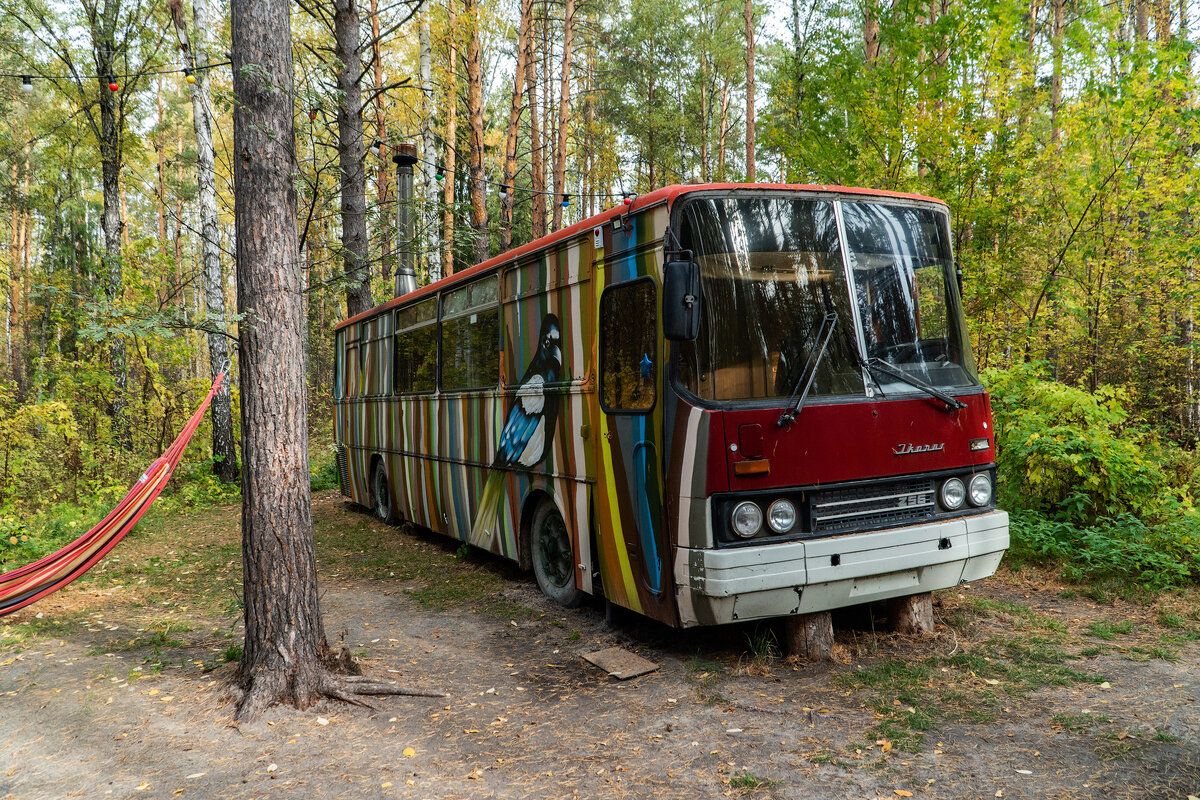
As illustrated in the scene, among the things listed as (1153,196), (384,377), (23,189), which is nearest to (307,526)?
(384,377)

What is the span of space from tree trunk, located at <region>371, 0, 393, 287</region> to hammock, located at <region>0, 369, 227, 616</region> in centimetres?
387

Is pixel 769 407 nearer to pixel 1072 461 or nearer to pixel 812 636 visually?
pixel 812 636

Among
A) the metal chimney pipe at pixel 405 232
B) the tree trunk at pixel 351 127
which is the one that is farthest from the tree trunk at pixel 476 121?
the tree trunk at pixel 351 127

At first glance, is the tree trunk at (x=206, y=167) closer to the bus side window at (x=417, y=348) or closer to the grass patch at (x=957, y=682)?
the bus side window at (x=417, y=348)

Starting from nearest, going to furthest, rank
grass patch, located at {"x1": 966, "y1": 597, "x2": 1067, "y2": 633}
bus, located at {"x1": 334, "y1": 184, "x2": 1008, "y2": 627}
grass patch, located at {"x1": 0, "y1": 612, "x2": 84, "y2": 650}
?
bus, located at {"x1": 334, "y1": 184, "x2": 1008, "y2": 627} < grass patch, located at {"x1": 966, "y1": 597, "x2": 1067, "y2": 633} < grass patch, located at {"x1": 0, "y1": 612, "x2": 84, "y2": 650}

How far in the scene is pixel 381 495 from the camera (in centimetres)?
1156

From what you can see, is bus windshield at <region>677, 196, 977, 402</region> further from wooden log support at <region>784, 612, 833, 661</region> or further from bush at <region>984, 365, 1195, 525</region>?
bush at <region>984, 365, 1195, 525</region>

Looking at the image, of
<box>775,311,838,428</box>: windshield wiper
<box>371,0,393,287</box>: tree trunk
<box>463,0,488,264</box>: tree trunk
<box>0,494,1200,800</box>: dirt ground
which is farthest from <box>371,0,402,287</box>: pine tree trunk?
<box>775,311,838,428</box>: windshield wiper

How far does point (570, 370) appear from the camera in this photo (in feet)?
20.3

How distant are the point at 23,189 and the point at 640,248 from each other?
39878mm

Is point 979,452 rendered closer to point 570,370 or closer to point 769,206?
point 769,206

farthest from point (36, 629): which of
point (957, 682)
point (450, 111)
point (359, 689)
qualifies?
point (450, 111)

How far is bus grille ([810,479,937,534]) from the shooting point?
4809 mm

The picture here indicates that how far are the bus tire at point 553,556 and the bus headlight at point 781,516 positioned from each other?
7.24ft
